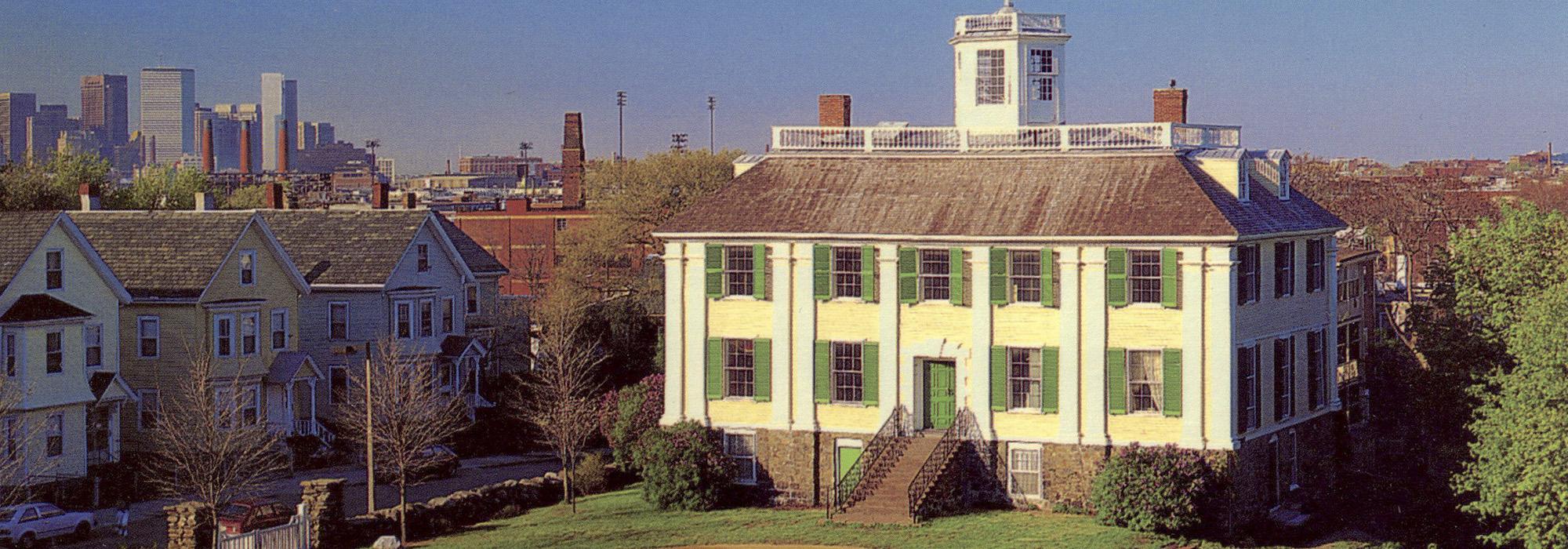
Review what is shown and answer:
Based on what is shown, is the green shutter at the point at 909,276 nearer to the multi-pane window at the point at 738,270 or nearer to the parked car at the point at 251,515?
the multi-pane window at the point at 738,270

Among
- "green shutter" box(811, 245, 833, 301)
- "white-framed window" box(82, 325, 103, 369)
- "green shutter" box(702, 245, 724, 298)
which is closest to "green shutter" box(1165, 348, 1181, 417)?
"green shutter" box(811, 245, 833, 301)

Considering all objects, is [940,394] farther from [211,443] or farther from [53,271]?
[53,271]

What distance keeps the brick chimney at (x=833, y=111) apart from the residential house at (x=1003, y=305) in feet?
7.24

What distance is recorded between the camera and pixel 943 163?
163ft

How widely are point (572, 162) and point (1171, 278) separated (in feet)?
247

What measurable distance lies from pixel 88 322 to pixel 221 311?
5.44 m

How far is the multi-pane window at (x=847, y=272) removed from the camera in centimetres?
4772

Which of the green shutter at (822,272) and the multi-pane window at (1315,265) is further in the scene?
the multi-pane window at (1315,265)

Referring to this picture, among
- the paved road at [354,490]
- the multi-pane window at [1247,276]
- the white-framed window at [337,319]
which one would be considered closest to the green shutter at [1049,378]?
the multi-pane window at [1247,276]

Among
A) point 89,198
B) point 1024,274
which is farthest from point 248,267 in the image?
point 1024,274

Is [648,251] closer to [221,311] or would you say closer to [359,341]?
[359,341]

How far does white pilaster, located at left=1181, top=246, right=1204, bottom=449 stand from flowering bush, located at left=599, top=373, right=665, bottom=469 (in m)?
14.0

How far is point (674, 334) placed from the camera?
49312mm

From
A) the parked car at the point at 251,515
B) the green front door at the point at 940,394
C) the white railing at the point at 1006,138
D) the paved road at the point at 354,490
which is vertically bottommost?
the paved road at the point at 354,490
